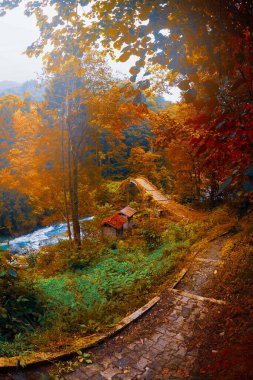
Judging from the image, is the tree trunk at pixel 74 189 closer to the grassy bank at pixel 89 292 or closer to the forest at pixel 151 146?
the forest at pixel 151 146

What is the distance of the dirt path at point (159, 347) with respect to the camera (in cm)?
361

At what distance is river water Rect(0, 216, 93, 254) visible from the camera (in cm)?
1931

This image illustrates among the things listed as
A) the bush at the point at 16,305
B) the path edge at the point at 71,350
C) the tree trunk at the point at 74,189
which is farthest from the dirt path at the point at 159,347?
the tree trunk at the point at 74,189

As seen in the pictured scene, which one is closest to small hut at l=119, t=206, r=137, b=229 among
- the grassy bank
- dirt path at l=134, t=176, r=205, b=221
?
dirt path at l=134, t=176, r=205, b=221

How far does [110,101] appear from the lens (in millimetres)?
11922

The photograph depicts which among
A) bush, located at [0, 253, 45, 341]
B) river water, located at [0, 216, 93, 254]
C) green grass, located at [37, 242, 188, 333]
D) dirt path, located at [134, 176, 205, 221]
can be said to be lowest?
river water, located at [0, 216, 93, 254]

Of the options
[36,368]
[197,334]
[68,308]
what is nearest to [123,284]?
[68,308]

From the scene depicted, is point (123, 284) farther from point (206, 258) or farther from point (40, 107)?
point (40, 107)

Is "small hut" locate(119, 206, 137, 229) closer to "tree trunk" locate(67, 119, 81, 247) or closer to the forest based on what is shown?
the forest

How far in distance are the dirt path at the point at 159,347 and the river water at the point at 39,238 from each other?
15.2 m

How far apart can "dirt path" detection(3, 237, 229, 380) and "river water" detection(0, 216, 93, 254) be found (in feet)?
49.9

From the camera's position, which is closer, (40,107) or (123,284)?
(123,284)

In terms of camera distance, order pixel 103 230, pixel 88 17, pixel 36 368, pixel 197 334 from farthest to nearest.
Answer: pixel 103 230 → pixel 197 334 → pixel 36 368 → pixel 88 17

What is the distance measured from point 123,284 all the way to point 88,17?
17.9ft
